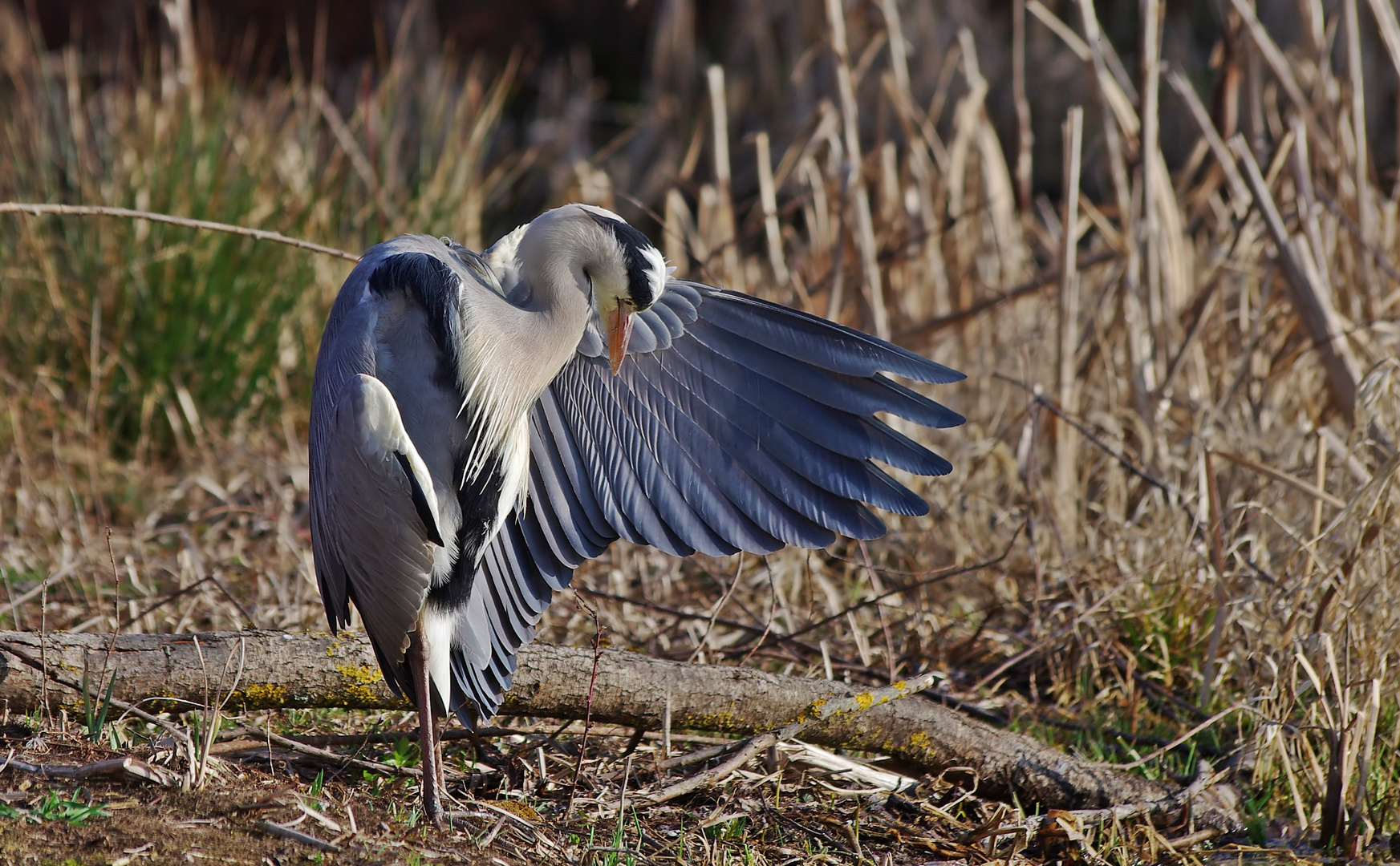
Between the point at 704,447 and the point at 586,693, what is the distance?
545 mm

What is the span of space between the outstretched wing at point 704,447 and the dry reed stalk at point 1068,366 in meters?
1.34

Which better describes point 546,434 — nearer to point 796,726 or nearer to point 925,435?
point 796,726

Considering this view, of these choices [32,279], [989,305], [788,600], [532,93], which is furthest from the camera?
[532,93]

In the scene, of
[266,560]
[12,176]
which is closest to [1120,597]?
[266,560]

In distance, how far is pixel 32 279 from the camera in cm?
432

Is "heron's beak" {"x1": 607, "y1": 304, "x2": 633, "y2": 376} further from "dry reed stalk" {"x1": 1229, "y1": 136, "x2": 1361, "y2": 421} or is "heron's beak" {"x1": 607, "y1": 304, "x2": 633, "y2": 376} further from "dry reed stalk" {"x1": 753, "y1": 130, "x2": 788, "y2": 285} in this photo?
"dry reed stalk" {"x1": 1229, "y1": 136, "x2": 1361, "y2": 421}

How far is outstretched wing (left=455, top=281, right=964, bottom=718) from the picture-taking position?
2.51m

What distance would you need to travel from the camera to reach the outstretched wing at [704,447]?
2.51 metres

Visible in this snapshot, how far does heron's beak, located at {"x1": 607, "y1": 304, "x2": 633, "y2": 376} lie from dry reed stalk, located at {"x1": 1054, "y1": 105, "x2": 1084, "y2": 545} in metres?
1.73

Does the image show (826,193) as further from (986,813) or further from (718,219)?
(986,813)

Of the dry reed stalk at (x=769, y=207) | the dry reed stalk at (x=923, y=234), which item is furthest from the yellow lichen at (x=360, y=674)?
the dry reed stalk at (x=923, y=234)

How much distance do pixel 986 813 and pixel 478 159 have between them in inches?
138

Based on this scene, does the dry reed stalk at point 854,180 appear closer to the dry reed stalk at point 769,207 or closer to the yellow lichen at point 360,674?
the dry reed stalk at point 769,207

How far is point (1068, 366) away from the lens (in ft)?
12.3
